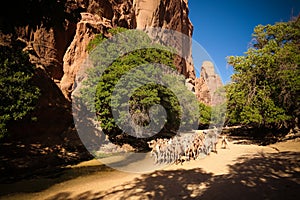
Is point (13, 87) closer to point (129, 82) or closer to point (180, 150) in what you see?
point (129, 82)

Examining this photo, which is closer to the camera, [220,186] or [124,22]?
[220,186]

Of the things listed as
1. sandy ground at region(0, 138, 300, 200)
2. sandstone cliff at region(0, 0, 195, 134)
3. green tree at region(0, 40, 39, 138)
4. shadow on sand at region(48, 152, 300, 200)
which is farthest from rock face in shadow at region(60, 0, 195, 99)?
shadow on sand at region(48, 152, 300, 200)

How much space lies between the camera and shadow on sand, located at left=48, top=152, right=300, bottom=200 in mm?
5789

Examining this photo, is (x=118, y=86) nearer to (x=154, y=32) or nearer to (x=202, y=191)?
(x=202, y=191)

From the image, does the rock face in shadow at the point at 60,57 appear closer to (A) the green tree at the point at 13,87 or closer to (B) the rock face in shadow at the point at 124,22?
(B) the rock face in shadow at the point at 124,22

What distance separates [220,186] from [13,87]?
13.4 m

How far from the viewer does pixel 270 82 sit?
56.2ft

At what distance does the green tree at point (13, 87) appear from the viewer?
1168cm

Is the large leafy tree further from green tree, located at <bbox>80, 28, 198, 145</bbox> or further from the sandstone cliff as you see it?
the sandstone cliff

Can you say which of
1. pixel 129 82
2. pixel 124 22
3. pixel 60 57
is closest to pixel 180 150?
pixel 129 82

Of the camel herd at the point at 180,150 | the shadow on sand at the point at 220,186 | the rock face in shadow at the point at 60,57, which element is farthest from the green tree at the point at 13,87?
the camel herd at the point at 180,150

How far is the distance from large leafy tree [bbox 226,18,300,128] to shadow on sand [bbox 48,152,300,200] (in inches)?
303

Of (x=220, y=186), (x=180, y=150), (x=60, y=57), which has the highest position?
(x=60, y=57)

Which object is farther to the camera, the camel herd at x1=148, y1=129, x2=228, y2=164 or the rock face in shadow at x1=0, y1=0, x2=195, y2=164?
the rock face in shadow at x1=0, y1=0, x2=195, y2=164
